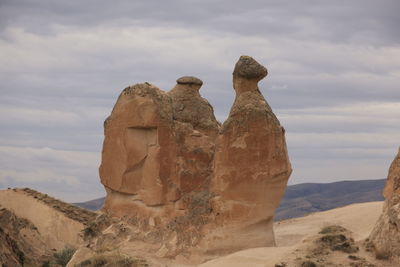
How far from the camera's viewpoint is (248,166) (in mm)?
28562

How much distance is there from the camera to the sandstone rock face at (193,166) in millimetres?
28625

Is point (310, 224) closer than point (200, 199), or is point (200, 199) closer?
point (200, 199)

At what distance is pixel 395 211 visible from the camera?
22.8m

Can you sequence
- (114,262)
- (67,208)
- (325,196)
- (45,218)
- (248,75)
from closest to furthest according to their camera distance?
(114,262) < (248,75) < (45,218) < (67,208) < (325,196)

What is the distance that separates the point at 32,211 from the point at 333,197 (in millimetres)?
83095

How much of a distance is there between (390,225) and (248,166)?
6818 millimetres

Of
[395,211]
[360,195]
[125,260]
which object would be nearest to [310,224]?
[125,260]

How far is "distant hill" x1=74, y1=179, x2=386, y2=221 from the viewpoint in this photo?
11025cm

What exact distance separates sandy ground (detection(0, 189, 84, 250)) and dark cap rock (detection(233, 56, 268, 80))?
57.1ft

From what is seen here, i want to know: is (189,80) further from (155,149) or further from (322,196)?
(322,196)

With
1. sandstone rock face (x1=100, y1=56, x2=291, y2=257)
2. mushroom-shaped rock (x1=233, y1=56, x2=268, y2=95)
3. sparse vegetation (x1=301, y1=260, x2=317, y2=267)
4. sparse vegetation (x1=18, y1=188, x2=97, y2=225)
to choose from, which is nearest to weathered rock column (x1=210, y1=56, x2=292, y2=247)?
sandstone rock face (x1=100, y1=56, x2=291, y2=257)

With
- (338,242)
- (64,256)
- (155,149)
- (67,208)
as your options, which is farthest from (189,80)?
(67,208)

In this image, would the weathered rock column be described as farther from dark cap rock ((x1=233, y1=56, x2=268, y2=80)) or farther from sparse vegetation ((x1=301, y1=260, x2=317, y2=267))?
sparse vegetation ((x1=301, y1=260, x2=317, y2=267))

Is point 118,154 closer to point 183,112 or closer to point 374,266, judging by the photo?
point 183,112
